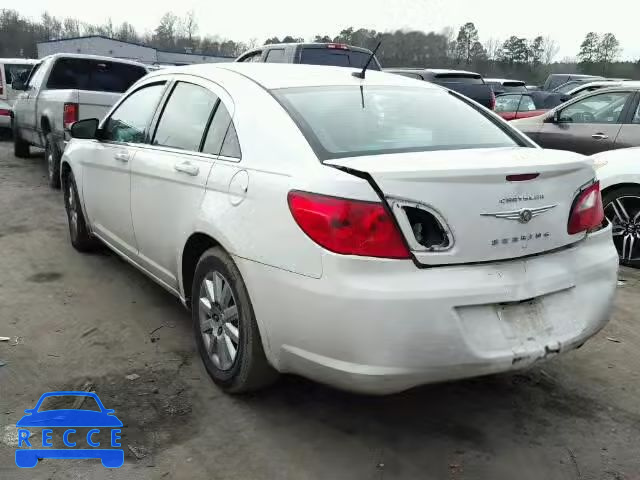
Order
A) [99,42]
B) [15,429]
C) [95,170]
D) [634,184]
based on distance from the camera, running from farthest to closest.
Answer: [99,42] < [634,184] < [95,170] < [15,429]

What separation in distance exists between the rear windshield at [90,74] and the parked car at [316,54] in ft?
6.88

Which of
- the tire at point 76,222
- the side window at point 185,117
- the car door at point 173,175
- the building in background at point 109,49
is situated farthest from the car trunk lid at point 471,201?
the building in background at point 109,49

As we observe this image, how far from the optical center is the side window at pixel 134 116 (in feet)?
13.2

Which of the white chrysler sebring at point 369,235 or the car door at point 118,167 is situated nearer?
the white chrysler sebring at point 369,235

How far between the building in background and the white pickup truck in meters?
46.5

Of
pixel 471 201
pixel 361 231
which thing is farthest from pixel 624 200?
pixel 361 231

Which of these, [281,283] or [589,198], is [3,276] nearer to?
[281,283]

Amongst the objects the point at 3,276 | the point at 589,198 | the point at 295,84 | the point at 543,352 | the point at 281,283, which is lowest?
the point at 3,276

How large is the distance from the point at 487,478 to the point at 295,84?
2123 millimetres

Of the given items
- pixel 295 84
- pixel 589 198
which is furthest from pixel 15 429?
pixel 589 198

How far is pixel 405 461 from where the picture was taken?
2.60 meters

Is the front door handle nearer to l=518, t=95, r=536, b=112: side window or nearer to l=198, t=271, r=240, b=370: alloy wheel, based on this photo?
l=198, t=271, r=240, b=370: alloy wheel

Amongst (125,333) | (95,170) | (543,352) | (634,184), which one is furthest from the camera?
(634,184)

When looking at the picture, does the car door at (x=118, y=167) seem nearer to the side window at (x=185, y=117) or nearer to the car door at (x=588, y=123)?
the side window at (x=185, y=117)
